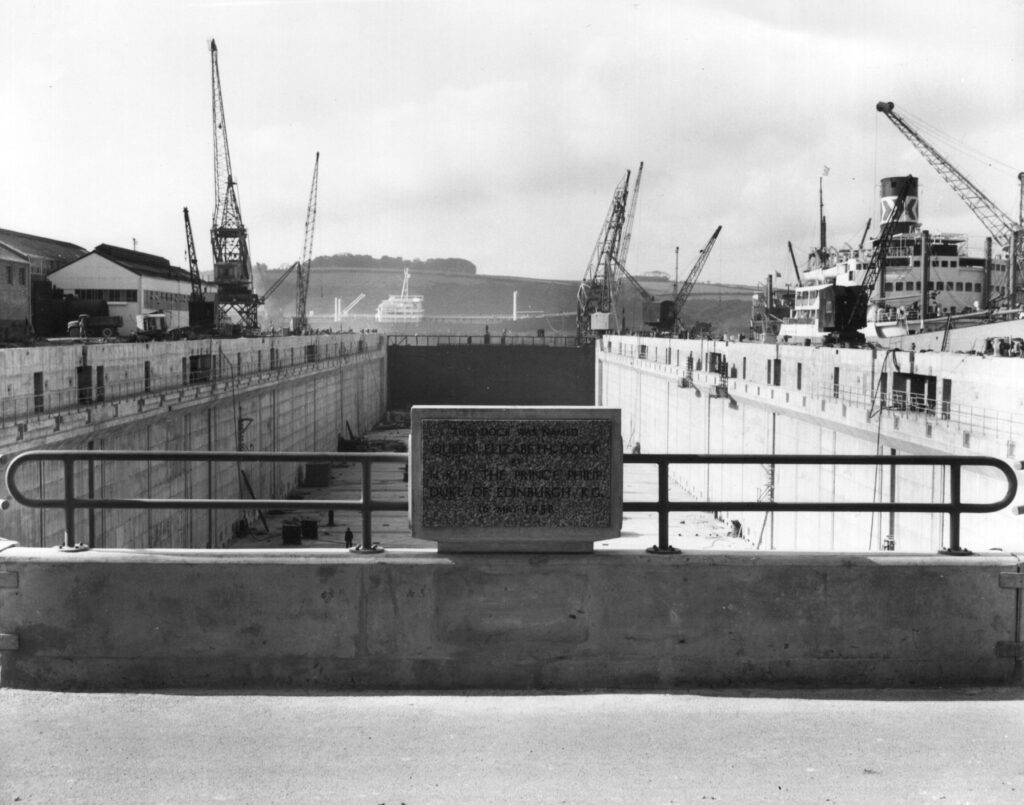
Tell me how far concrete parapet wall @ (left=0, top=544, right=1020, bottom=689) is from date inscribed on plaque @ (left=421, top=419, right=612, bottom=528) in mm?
276

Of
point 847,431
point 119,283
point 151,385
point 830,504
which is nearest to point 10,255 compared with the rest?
point 119,283

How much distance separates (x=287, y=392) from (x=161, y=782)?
1977 inches

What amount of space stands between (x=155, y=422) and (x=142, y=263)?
53999 millimetres

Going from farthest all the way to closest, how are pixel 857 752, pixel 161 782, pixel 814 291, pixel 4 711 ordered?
pixel 814 291, pixel 4 711, pixel 857 752, pixel 161 782

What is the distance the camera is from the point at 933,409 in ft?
92.2

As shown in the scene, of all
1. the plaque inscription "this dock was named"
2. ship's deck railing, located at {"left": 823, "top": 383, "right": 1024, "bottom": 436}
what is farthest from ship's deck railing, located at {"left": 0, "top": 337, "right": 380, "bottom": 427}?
ship's deck railing, located at {"left": 823, "top": 383, "right": 1024, "bottom": 436}

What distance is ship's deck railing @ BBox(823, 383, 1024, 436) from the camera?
78.7 feet

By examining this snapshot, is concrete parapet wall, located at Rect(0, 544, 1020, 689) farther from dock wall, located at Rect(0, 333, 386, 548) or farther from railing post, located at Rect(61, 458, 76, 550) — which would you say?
dock wall, located at Rect(0, 333, 386, 548)

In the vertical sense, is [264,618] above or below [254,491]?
above

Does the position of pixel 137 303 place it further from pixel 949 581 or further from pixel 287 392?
pixel 949 581

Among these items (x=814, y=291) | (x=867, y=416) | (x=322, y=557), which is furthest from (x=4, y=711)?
(x=814, y=291)

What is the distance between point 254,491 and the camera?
42.7 metres

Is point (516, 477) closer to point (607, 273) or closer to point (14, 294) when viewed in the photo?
point (14, 294)

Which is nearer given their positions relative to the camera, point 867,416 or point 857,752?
point 857,752
